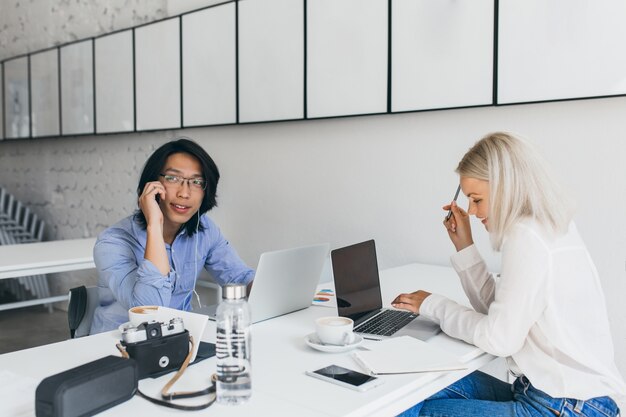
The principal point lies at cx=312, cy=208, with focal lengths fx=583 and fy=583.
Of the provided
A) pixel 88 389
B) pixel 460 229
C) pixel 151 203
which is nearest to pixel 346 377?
pixel 88 389

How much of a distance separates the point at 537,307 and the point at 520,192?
10.4 inches

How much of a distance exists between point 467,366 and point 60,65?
13.7 ft

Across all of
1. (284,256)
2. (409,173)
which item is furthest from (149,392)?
(409,173)

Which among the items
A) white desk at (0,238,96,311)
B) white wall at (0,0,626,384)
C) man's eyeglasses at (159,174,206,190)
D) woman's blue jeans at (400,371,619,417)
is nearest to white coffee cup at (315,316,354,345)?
woman's blue jeans at (400,371,619,417)

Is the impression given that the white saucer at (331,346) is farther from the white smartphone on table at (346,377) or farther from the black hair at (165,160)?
the black hair at (165,160)

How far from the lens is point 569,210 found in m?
1.35

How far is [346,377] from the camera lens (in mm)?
1175

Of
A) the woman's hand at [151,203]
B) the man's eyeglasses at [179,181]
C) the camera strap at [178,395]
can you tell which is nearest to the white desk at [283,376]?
the camera strap at [178,395]

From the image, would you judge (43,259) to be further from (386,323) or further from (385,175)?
(386,323)

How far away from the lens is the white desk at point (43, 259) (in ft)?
8.80

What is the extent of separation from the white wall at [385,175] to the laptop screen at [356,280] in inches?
32.7

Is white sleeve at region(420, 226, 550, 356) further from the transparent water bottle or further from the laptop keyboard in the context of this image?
the transparent water bottle

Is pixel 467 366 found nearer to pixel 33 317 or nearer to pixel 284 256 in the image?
pixel 284 256

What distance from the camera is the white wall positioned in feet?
6.98
